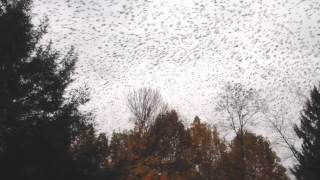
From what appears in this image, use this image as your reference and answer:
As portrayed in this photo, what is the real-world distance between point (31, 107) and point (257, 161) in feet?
77.5

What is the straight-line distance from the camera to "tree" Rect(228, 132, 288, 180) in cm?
2688

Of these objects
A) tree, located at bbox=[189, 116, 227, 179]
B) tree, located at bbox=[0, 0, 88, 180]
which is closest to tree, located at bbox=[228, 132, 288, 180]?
tree, located at bbox=[189, 116, 227, 179]

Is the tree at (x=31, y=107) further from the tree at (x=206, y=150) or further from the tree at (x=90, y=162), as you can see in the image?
the tree at (x=206, y=150)

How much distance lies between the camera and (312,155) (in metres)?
20.0

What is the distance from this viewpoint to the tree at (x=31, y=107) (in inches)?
267

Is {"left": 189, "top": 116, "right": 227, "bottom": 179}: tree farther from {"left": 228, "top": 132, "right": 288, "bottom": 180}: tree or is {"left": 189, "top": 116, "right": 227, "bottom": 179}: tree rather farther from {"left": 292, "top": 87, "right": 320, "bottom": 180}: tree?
{"left": 292, "top": 87, "right": 320, "bottom": 180}: tree

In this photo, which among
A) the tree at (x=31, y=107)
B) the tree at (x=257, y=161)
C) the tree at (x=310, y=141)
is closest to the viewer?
the tree at (x=31, y=107)

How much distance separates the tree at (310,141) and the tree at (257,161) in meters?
5.22

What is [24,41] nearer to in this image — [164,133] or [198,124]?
[164,133]

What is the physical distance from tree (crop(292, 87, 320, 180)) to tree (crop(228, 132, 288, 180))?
522cm

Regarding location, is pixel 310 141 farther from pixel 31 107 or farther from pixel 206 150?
pixel 31 107

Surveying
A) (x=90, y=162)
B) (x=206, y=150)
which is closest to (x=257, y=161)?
(x=206, y=150)

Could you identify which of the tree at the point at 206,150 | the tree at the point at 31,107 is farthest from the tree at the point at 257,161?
the tree at the point at 31,107

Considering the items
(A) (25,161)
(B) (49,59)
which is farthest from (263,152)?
(A) (25,161)
